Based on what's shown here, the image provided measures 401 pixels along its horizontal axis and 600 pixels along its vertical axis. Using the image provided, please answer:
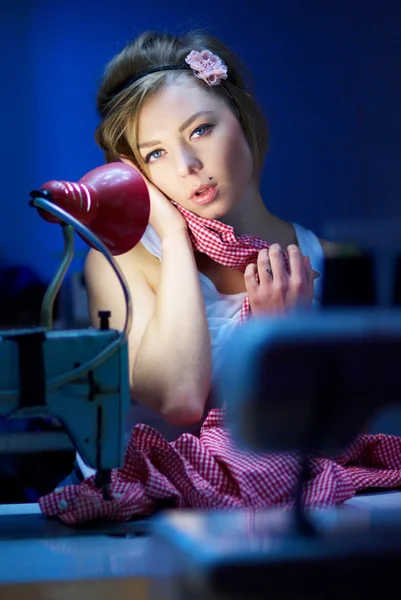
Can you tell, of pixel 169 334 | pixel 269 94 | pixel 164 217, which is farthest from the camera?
pixel 269 94

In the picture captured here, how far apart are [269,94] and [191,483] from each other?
962 mm

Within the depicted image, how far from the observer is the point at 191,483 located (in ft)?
4.80

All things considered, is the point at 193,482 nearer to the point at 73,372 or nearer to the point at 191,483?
the point at 191,483

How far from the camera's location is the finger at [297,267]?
1.88 m

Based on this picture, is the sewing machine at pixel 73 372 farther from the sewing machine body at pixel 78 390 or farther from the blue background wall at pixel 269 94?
the blue background wall at pixel 269 94

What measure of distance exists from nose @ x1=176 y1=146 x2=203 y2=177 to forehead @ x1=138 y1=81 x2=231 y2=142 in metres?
0.06

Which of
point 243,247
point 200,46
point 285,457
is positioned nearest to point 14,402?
point 285,457

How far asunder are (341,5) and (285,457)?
114 centimetres

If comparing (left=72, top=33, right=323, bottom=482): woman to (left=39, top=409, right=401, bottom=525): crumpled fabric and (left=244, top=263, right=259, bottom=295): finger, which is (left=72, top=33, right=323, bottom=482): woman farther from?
(left=39, top=409, right=401, bottom=525): crumpled fabric

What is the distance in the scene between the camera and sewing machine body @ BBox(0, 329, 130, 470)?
1.28m

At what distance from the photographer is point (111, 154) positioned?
1.92 m

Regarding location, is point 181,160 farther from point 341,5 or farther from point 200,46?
point 341,5

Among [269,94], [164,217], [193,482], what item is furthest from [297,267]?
[193,482]

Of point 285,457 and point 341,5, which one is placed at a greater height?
point 341,5
